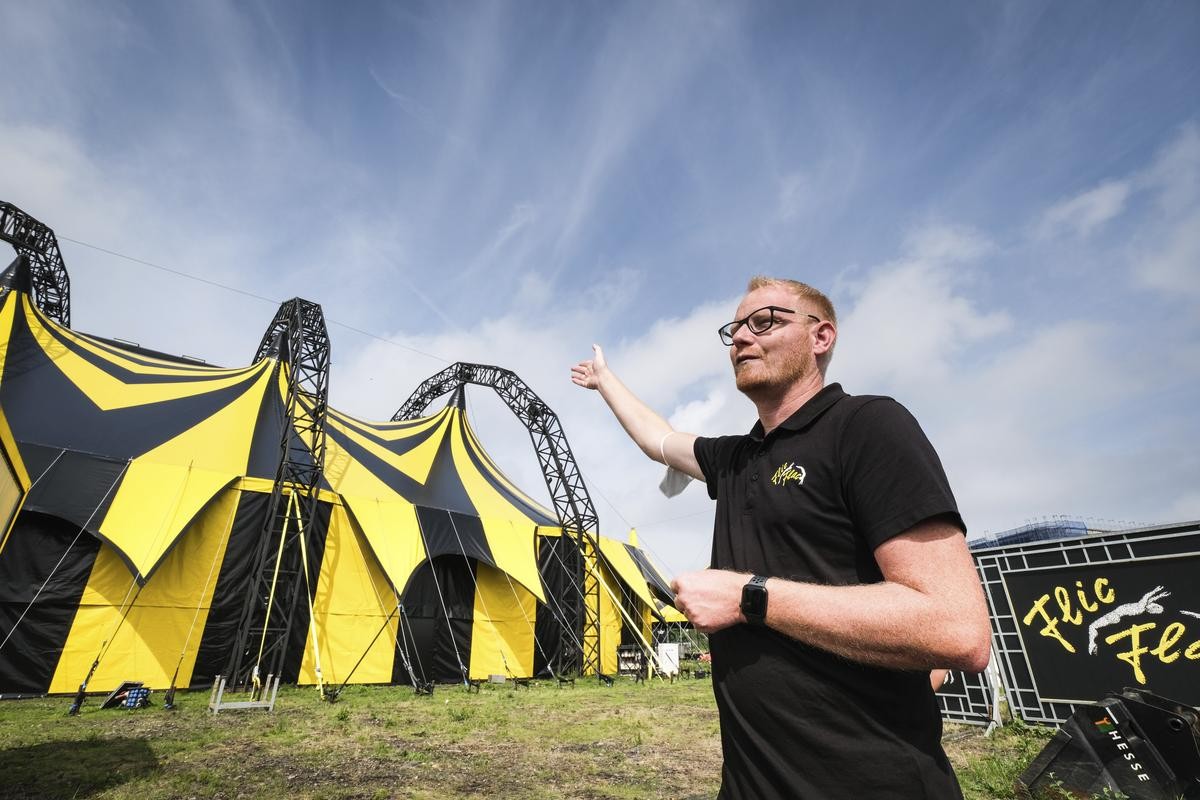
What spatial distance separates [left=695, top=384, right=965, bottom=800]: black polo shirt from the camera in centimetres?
85

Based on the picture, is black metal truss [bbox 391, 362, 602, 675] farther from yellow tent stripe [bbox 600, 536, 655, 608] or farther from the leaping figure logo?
the leaping figure logo

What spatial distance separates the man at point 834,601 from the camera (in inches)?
31.9

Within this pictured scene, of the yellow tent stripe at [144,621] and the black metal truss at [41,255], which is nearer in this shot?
the yellow tent stripe at [144,621]

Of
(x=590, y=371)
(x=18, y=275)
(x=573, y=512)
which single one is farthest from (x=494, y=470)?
(x=590, y=371)

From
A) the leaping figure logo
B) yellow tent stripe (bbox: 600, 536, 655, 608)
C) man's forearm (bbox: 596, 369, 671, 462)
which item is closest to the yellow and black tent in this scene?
yellow tent stripe (bbox: 600, 536, 655, 608)

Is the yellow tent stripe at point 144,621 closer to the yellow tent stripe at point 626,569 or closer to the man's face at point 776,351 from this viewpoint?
the yellow tent stripe at point 626,569

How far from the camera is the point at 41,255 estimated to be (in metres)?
13.1

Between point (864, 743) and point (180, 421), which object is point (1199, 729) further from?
point (180, 421)

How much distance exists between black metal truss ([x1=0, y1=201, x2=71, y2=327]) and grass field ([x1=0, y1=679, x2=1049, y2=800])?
36.3 feet

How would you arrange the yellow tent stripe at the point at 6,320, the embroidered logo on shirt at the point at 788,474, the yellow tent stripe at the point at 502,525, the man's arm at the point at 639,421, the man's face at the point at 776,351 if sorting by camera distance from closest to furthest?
the embroidered logo on shirt at the point at 788,474, the man's face at the point at 776,351, the man's arm at the point at 639,421, the yellow tent stripe at the point at 6,320, the yellow tent stripe at the point at 502,525

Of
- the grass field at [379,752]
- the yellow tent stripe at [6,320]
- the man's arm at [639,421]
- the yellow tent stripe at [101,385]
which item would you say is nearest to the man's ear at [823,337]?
the man's arm at [639,421]

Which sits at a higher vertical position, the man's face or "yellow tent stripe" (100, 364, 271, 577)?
"yellow tent stripe" (100, 364, 271, 577)

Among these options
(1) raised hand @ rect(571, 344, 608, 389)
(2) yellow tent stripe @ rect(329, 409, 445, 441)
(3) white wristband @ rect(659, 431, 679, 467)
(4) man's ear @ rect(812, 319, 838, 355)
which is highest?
(2) yellow tent stripe @ rect(329, 409, 445, 441)

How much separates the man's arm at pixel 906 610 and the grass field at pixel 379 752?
4.21 meters
